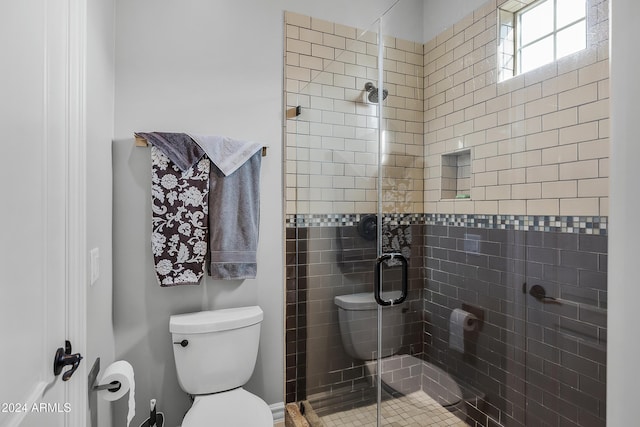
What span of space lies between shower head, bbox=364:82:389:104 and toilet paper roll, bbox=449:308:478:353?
1.10 meters

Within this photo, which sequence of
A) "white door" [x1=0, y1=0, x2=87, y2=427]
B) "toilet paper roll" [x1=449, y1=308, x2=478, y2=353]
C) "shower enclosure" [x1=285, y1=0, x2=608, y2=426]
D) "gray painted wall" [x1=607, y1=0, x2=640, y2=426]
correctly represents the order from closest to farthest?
"gray painted wall" [x1=607, y1=0, x2=640, y2=426]
"white door" [x1=0, y1=0, x2=87, y2=427]
"shower enclosure" [x1=285, y1=0, x2=608, y2=426]
"toilet paper roll" [x1=449, y1=308, x2=478, y2=353]

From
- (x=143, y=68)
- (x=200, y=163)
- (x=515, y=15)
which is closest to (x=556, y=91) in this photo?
(x=515, y=15)

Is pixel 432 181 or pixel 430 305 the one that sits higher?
pixel 432 181

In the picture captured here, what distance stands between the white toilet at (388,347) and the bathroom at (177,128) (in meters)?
0.22

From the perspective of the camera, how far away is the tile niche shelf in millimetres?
1539

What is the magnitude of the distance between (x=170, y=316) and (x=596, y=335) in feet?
5.81

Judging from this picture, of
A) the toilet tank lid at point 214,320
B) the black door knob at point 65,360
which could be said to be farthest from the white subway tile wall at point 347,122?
the black door knob at point 65,360

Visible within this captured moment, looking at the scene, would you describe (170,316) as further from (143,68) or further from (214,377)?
(143,68)

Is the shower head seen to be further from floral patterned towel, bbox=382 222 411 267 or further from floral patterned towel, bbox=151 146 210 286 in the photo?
floral patterned towel, bbox=151 146 210 286

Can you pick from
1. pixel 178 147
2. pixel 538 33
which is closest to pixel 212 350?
pixel 178 147

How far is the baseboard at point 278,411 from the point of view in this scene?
1.93m

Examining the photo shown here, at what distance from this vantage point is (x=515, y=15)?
1.31 meters

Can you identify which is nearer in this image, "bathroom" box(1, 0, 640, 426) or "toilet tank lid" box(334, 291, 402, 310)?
"bathroom" box(1, 0, 640, 426)

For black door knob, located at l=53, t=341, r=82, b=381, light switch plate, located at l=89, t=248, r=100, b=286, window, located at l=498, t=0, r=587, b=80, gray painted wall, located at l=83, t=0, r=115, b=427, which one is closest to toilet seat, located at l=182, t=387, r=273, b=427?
gray painted wall, located at l=83, t=0, r=115, b=427
